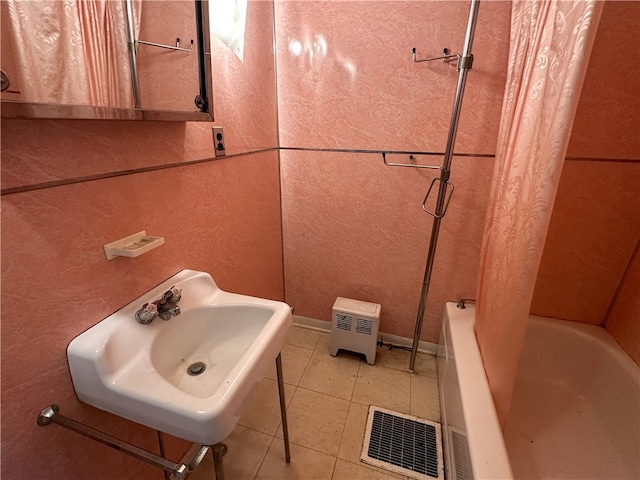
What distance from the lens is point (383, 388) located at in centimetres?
164

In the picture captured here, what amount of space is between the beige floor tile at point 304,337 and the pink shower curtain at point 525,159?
103 centimetres

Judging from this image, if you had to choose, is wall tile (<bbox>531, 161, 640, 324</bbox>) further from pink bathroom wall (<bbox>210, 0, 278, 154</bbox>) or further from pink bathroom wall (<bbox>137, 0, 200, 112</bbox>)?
pink bathroom wall (<bbox>137, 0, 200, 112</bbox>)

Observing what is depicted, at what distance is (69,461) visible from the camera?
772 mm

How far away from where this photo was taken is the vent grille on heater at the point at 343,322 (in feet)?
5.73

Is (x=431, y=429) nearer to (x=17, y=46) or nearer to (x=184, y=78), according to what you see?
(x=184, y=78)

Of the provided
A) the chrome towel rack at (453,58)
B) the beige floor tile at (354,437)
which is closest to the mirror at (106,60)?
the chrome towel rack at (453,58)

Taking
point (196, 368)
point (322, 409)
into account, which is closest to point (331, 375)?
point (322, 409)

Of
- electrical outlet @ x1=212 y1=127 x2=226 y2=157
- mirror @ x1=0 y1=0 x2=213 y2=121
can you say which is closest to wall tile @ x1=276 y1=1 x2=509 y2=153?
electrical outlet @ x1=212 y1=127 x2=226 y2=157

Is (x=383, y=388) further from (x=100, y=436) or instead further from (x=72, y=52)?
(x=72, y=52)

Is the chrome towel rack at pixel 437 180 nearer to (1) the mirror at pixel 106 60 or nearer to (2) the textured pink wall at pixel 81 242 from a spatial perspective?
(2) the textured pink wall at pixel 81 242

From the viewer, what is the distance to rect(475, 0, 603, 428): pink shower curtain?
85cm

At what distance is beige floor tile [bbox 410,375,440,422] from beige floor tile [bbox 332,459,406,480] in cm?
34

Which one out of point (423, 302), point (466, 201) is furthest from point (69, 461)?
point (466, 201)

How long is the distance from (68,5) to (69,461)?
1089 millimetres
